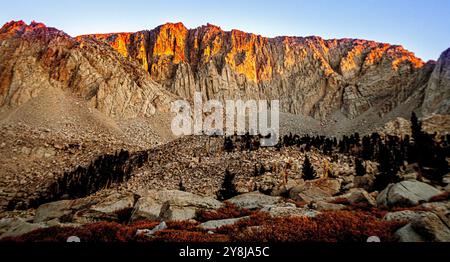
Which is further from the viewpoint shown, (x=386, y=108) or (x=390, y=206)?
(x=386, y=108)

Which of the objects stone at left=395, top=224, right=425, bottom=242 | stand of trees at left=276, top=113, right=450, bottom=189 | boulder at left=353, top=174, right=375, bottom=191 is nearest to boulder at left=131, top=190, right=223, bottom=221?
stone at left=395, top=224, right=425, bottom=242

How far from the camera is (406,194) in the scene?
20.5 meters

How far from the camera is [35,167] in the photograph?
6981 cm

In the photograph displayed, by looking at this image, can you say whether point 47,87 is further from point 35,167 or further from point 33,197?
point 33,197

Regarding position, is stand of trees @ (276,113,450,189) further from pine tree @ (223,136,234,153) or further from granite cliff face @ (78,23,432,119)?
granite cliff face @ (78,23,432,119)

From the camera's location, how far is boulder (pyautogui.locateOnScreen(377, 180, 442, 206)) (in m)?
19.9

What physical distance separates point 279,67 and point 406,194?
170 m

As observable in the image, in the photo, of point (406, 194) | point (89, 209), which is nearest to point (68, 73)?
point (89, 209)

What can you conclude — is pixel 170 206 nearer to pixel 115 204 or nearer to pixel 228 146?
pixel 115 204

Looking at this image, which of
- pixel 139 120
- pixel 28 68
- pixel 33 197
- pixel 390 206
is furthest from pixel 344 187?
pixel 28 68

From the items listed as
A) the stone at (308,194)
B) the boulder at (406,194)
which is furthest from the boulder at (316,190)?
the boulder at (406,194)

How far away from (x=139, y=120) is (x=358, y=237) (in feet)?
345

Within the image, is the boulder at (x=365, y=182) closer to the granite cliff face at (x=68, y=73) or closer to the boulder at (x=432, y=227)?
the boulder at (x=432, y=227)

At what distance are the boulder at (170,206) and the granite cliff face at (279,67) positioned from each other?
138 metres
